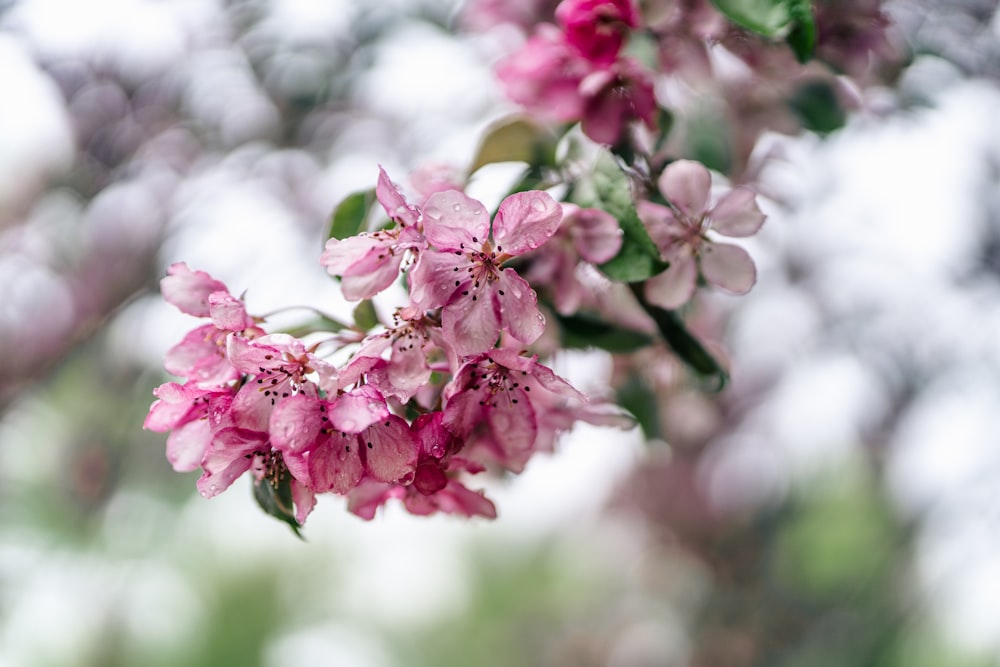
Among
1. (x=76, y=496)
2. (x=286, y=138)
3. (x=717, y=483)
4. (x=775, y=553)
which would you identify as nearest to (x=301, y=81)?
(x=286, y=138)

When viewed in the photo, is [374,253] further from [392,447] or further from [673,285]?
[673,285]

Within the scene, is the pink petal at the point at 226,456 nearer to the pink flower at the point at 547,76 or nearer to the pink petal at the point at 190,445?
the pink petal at the point at 190,445

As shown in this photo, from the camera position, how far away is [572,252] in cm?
85

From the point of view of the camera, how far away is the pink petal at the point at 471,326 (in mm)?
638

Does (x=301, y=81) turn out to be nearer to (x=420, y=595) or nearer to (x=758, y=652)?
(x=758, y=652)

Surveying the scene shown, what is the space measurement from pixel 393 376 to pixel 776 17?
52 centimetres

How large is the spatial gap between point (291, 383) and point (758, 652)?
3124mm

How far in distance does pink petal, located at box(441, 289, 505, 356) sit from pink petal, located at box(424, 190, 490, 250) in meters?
0.05

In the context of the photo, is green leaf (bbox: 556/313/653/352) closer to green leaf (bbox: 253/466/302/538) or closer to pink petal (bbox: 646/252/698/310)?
pink petal (bbox: 646/252/698/310)

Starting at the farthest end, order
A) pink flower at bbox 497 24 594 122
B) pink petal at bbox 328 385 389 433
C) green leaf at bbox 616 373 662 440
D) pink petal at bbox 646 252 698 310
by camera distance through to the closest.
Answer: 1. green leaf at bbox 616 373 662 440
2. pink flower at bbox 497 24 594 122
3. pink petal at bbox 646 252 698 310
4. pink petal at bbox 328 385 389 433

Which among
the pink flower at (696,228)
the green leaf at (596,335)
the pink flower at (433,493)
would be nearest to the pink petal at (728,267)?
the pink flower at (696,228)

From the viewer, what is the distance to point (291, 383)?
65 cm

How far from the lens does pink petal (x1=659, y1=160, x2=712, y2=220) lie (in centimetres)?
83

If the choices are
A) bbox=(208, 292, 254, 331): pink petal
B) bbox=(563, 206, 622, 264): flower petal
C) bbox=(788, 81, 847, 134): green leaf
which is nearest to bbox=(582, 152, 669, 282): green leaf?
bbox=(563, 206, 622, 264): flower petal
